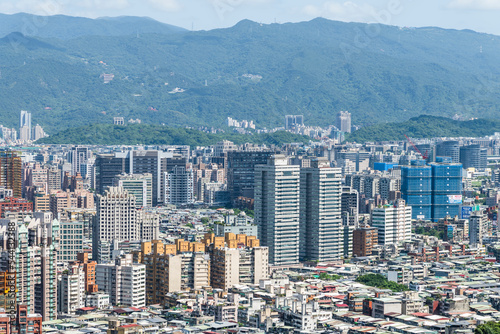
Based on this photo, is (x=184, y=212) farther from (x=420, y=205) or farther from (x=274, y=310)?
(x=274, y=310)

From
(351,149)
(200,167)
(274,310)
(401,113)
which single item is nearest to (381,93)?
(401,113)

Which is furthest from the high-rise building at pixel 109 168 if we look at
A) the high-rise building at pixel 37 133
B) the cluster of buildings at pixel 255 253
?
the high-rise building at pixel 37 133

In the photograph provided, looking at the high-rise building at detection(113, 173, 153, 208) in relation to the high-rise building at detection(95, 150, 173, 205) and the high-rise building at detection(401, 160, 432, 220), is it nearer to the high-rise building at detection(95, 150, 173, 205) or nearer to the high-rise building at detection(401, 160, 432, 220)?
the high-rise building at detection(95, 150, 173, 205)

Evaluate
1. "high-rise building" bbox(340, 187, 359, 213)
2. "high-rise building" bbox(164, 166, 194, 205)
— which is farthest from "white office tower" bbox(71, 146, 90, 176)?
"high-rise building" bbox(340, 187, 359, 213)

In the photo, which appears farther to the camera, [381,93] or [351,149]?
[381,93]

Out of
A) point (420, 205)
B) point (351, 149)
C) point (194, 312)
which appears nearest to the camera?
point (194, 312)
